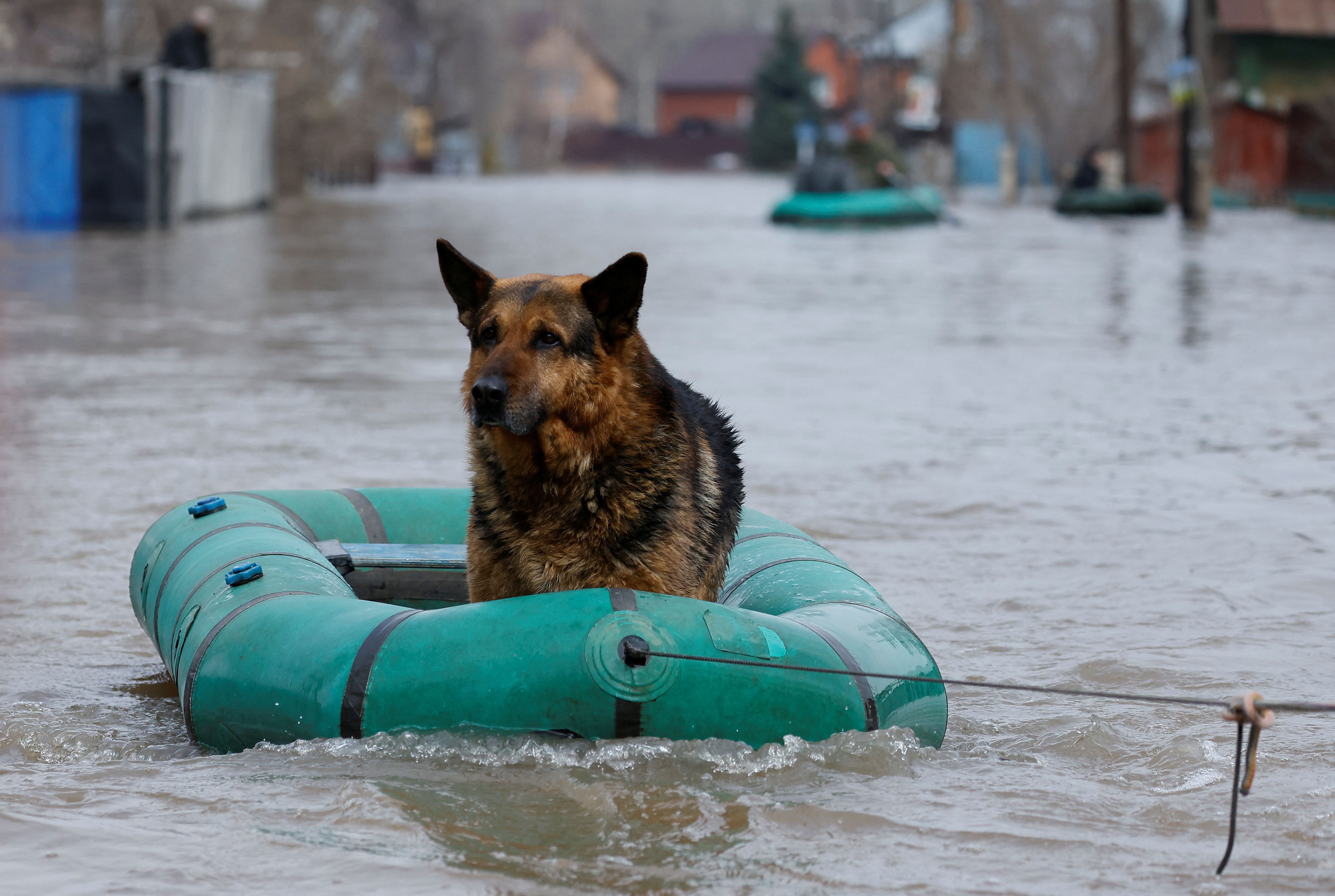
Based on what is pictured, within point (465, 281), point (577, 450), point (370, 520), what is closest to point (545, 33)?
point (370, 520)

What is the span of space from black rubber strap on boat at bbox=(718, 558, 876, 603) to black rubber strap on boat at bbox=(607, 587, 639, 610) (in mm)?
1118

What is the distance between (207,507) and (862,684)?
255cm

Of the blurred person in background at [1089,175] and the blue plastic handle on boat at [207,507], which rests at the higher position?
the blurred person in background at [1089,175]

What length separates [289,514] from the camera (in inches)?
260

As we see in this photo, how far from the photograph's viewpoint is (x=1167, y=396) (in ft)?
42.6

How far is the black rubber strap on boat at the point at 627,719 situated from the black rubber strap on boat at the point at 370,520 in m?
2.08

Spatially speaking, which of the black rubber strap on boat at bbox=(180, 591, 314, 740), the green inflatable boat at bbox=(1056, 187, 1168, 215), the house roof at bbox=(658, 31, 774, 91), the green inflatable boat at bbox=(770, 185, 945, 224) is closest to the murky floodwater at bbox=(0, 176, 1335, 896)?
the black rubber strap on boat at bbox=(180, 591, 314, 740)

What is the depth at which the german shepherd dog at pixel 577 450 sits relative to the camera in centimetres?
507

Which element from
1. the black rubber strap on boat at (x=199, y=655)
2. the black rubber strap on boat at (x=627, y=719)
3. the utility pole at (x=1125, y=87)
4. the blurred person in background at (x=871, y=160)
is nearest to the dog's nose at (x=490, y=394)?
the black rubber strap on boat at (x=627, y=719)

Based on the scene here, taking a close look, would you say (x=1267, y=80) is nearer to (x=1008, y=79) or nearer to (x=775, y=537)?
(x=1008, y=79)

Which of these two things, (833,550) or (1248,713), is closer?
(1248,713)

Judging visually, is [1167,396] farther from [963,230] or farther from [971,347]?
[963,230]

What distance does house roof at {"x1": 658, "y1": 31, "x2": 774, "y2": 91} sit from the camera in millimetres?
126000

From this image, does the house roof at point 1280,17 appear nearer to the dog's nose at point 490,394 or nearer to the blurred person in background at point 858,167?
the blurred person in background at point 858,167
